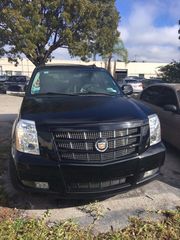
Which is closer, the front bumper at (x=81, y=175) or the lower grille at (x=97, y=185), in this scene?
the front bumper at (x=81, y=175)

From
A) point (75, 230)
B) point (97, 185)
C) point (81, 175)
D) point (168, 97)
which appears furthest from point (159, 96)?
point (75, 230)

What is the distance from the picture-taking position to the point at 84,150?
369 cm

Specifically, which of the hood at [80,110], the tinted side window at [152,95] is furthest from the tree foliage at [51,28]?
the hood at [80,110]

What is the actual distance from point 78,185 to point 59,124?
2.42 ft

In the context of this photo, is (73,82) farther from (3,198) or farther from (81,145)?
(3,198)

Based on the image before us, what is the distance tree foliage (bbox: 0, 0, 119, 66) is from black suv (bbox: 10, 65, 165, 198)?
17900mm

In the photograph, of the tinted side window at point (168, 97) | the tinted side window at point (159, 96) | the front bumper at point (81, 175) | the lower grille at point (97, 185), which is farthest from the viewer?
the tinted side window at point (159, 96)

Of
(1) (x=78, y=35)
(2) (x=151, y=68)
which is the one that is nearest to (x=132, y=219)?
(1) (x=78, y=35)

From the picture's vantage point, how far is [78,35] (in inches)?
930

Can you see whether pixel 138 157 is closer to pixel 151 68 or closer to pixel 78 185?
pixel 78 185

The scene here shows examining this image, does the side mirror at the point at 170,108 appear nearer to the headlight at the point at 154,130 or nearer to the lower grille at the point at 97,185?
the headlight at the point at 154,130

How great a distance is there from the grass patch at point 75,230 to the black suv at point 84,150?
0.37 metres

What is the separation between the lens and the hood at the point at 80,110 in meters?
3.83

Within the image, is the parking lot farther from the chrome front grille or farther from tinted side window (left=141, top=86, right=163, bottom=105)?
tinted side window (left=141, top=86, right=163, bottom=105)
